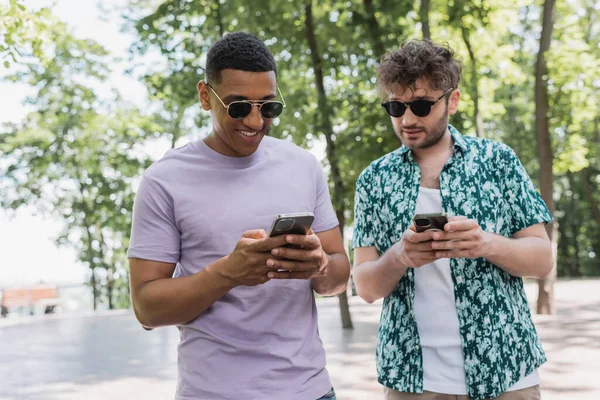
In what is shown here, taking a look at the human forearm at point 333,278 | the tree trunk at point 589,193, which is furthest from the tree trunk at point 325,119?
the tree trunk at point 589,193

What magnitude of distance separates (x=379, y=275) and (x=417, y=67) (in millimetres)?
923

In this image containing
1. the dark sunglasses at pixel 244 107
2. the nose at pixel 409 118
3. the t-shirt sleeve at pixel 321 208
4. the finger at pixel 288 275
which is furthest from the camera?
the nose at pixel 409 118

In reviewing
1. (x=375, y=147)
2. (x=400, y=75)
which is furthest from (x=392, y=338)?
(x=375, y=147)

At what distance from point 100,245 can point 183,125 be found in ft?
24.3

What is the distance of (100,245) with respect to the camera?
97.0 ft

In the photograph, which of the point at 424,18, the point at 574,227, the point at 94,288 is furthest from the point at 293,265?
the point at 574,227

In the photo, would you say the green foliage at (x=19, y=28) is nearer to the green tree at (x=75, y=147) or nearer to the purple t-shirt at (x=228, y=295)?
the purple t-shirt at (x=228, y=295)

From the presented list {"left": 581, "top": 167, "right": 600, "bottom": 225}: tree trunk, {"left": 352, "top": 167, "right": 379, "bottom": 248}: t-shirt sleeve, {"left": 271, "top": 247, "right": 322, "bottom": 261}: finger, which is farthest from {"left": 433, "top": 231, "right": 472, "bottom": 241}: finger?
{"left": 581, "top": 167, "right": 600, "bottom": 225}: tree trunk

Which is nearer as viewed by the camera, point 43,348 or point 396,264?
point 396,264

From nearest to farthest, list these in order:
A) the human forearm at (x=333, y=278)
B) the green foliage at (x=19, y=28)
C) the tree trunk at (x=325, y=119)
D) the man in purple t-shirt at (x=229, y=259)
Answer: the man in purple t-shirt at (x=229, y=259)
the human forearm at (x=333, y=278)
the green foliage at (x=19, y=28)
the tree trunk at (x=325, y=119)

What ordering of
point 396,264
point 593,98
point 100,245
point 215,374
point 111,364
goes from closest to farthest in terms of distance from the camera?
point 215,374, point 396,264, point 111,364, point 593,98, point 100,245

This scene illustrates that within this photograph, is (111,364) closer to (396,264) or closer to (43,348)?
(43,348)

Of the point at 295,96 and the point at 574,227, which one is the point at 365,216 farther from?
the point at 574,227

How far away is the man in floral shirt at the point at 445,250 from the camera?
2.79 metres
